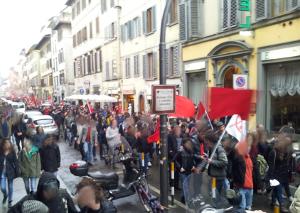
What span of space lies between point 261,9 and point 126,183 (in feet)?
30.8

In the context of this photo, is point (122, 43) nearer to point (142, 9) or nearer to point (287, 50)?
point (142, 9)

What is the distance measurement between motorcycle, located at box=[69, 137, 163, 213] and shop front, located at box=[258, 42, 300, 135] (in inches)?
290

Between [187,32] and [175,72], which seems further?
[175,72]

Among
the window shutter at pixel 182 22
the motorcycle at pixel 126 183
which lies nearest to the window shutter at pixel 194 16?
the window shutter at pixel 182 22

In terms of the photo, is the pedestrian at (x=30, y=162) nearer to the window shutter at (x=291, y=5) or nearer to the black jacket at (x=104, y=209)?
the black jacket at (x=104, y=209)

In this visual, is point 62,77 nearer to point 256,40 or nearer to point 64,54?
point 64,54

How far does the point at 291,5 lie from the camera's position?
13.1m

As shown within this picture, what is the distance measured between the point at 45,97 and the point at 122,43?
48.9m

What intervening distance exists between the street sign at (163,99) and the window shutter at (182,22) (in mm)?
12805

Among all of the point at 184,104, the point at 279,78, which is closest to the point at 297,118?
the point at 279,78

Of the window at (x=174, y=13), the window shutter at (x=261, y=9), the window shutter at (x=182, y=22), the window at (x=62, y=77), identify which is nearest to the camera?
the window shutter at (x=261, y=9)

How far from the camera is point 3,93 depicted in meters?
142

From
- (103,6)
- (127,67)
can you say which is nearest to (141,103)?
(127,67)

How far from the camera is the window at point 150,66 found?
76.5 ft
